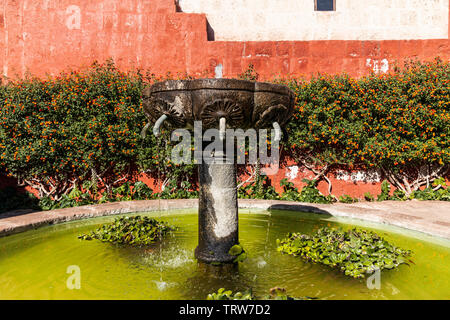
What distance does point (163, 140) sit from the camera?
5.73 meters

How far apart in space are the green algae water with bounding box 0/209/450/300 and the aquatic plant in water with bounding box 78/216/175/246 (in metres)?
0.10

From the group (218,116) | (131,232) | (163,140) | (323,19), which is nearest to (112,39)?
(163,140)

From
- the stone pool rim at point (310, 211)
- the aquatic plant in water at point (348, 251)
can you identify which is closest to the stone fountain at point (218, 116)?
the aquatic plant in water at point (348, 251)

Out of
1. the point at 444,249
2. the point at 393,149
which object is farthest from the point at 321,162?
the point at 444,249

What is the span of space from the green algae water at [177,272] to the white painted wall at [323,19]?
578 centimetres

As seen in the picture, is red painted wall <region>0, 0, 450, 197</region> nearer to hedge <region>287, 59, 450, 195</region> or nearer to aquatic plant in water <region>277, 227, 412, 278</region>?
hedge <region>287, 59, 450, 195</region>

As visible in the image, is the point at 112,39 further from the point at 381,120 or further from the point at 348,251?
the point at 348,251

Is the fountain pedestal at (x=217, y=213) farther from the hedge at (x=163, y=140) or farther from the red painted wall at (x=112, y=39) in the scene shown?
the red painted wall at (x=112, y=39)

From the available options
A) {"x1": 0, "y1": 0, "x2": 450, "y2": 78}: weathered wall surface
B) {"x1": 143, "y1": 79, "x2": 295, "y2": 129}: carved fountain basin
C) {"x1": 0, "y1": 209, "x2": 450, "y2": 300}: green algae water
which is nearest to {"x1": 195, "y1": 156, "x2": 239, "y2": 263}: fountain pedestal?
{"x1": 0, "y1": 209, "x2": 450, "y2": 300}: green algae water

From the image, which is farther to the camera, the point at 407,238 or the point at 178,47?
the point at 178,47

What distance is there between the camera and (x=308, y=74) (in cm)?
579

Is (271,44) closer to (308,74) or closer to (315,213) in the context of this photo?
(308,74)
